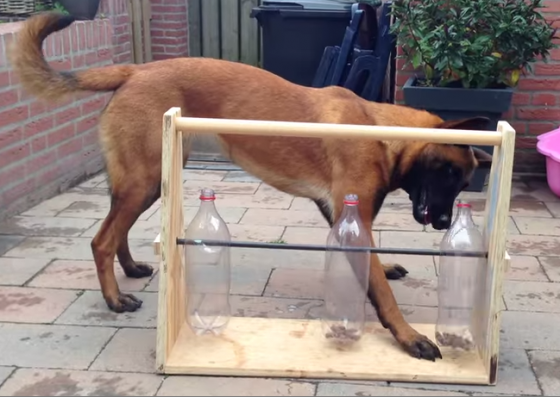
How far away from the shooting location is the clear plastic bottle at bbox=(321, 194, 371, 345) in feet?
9.86

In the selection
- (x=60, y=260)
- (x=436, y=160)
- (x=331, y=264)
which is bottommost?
(x=60, y=260)

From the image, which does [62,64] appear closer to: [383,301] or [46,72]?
[46,72]

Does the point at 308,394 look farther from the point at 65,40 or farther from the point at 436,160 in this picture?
the point at 65,40

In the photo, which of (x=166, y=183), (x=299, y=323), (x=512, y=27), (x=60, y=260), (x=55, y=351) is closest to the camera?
(x=166, y=183)

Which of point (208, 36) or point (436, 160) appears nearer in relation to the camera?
point (436, 160)

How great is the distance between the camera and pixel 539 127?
18.8 ft

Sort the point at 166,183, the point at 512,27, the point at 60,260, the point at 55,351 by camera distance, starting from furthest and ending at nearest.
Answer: the point at 512,27, the point at 60,260, the point at 55,351, the point at 166,183

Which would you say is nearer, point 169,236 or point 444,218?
point 169,236

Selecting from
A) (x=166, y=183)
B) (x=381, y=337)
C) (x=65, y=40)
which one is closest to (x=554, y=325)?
(x=381, y=337)

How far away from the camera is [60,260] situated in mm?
3998

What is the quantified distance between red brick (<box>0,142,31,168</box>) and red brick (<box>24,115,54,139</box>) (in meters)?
0.08

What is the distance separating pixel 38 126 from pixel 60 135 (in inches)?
12.0

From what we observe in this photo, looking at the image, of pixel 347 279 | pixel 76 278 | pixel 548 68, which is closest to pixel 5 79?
pixel 76 278

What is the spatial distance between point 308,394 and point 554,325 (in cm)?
122
